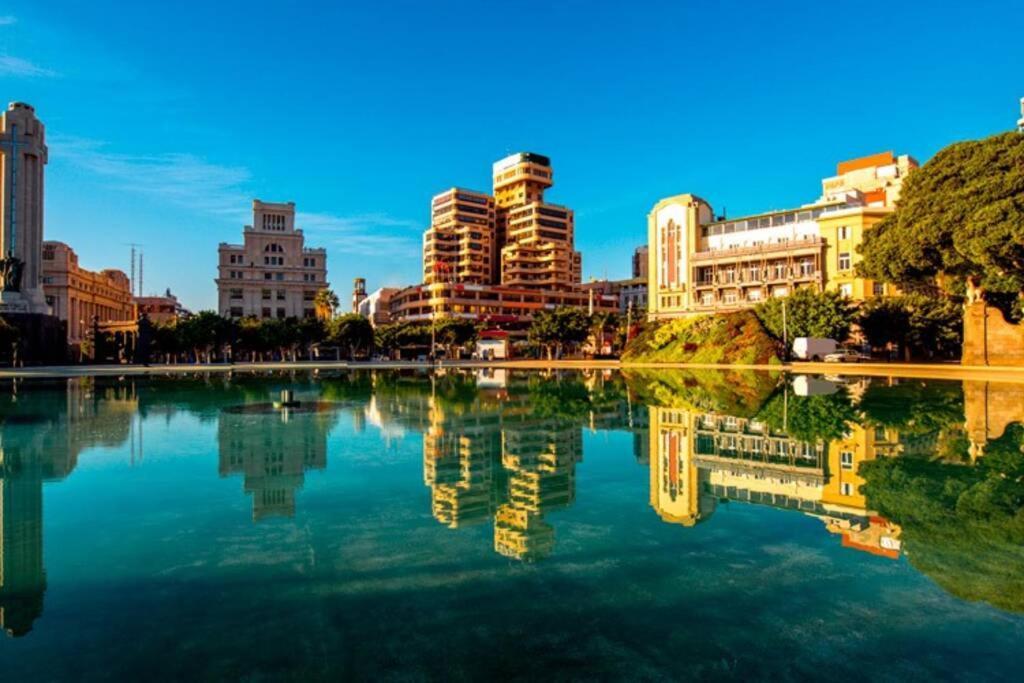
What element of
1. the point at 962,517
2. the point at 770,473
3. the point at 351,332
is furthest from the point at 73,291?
the point at 962,517

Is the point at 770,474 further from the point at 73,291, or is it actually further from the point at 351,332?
the point at 73,291

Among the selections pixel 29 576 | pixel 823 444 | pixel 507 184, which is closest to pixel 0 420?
pixel 29 576

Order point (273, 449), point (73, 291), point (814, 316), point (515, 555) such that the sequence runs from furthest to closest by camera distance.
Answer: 1. point (73, 291)
2. point (814, 316)
3. point (273, 449)
4. point (515, 555)

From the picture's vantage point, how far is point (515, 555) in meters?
8.83

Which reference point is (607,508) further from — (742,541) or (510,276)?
(510,276)

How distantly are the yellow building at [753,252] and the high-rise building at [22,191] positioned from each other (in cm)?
8779

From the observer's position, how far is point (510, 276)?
15212 cm

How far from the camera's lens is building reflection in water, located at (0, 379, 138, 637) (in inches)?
294

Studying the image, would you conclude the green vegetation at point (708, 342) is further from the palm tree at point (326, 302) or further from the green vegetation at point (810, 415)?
the palm tree at point (326, 302)

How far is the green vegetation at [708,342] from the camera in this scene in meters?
Result: 64.4

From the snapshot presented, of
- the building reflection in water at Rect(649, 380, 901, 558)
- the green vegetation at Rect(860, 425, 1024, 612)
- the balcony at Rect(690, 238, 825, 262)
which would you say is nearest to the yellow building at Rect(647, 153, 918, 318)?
the balcony at Rect(690, 238, 825, 262)

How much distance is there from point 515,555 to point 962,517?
24.6 feet

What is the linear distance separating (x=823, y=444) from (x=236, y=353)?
297ft

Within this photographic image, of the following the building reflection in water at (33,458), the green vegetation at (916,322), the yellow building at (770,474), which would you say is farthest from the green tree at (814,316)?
the building reflection in water at (33,458)
